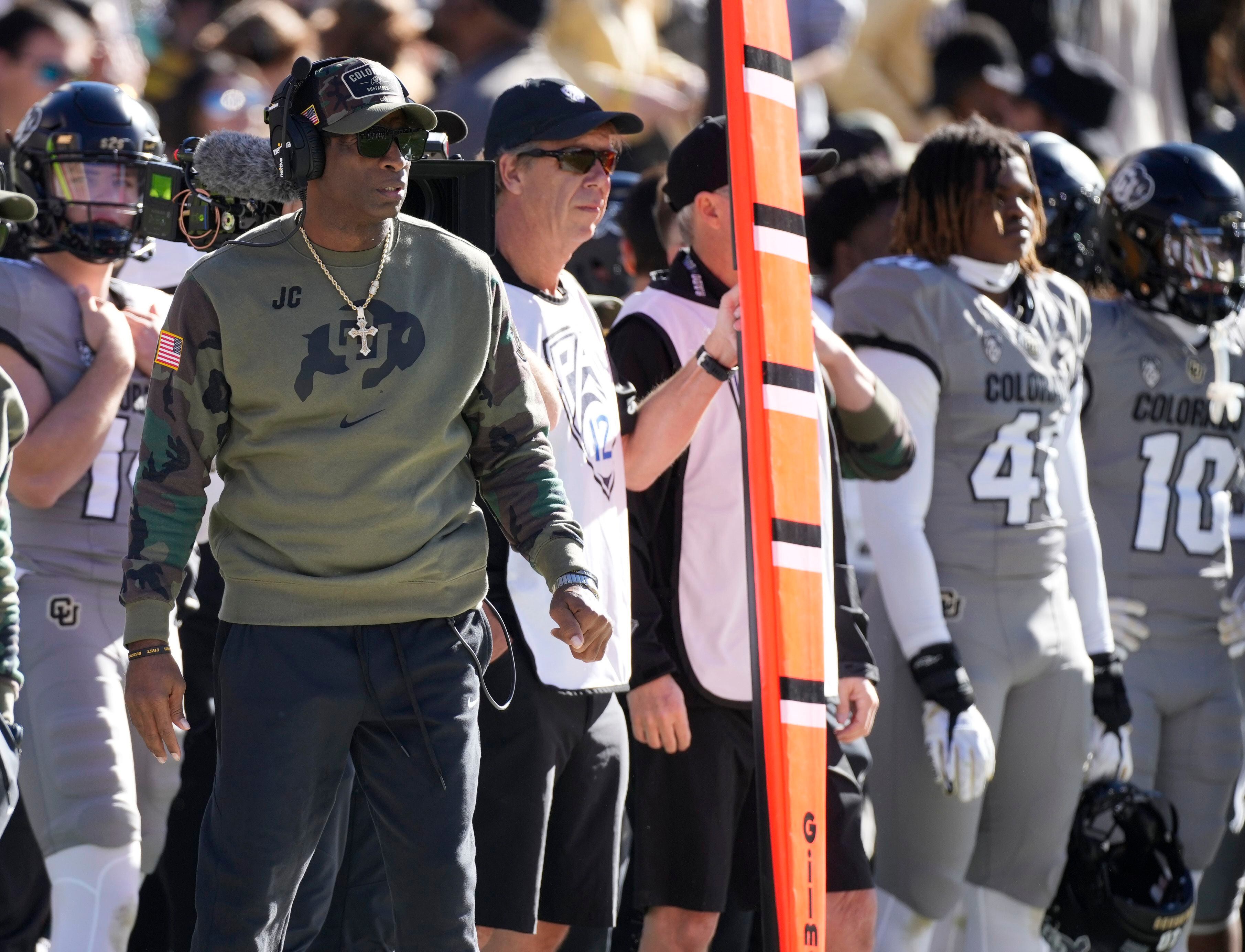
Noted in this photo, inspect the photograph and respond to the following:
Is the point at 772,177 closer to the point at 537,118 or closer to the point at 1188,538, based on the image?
the point at 537,118

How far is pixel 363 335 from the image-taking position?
3.29 meters

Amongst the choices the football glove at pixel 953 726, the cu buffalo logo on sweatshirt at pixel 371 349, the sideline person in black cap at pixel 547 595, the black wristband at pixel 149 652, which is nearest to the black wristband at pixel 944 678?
the football glove at pixel 953 726

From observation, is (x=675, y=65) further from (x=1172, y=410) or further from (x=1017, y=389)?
(x=1017, y=389)

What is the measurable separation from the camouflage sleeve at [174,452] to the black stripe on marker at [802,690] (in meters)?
1.18

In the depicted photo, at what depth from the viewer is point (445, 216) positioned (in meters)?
3.97

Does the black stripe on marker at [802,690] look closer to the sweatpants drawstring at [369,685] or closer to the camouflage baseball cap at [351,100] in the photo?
the sweatpants drawstring at [369,685]

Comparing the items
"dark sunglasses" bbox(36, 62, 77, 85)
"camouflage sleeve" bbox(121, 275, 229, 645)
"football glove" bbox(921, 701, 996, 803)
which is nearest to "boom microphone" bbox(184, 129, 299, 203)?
"camouflage sleeve" bbox(121, 275, 229, 645)

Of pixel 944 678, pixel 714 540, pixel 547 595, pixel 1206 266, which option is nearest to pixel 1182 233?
pixel 1206 266

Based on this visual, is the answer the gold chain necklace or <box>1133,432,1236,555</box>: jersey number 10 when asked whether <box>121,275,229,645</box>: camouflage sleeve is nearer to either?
the gold chain necklace

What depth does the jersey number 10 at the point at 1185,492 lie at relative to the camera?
5.59 meters

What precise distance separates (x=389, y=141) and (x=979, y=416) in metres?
2.21

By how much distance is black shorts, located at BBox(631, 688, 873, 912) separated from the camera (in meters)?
4.37

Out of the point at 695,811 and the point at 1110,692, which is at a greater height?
the point at 1110,692

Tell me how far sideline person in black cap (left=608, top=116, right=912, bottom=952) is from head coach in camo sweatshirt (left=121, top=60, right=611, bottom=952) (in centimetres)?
102
